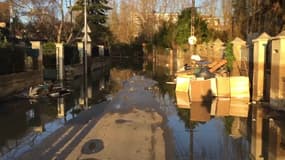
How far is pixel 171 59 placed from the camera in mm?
57531

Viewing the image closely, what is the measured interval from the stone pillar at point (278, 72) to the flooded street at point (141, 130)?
1.68 feet

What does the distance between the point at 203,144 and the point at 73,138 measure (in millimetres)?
3016

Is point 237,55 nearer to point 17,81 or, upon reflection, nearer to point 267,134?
point 17,81

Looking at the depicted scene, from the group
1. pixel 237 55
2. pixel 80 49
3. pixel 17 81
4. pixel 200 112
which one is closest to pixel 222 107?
pixel 200 112

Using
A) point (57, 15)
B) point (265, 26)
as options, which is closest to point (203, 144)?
point (265, 26)

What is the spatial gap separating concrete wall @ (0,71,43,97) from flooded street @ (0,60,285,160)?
1205 mm

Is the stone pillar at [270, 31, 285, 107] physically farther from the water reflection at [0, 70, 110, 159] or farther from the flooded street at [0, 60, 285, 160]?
the water reflection at [0, 70, 110, 159]

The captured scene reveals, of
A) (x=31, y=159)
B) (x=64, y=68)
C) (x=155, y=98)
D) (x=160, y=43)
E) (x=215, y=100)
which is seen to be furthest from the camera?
(x=160, y=43)

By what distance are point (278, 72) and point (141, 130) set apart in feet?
19.5

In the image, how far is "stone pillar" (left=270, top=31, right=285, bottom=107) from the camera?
616 inches

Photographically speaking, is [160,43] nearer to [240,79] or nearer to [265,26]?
[265,26]

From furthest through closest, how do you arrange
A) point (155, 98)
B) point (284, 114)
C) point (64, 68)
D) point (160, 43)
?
point (160, 43) < point (64, 68) < point (155, 98) < point (284, 114)

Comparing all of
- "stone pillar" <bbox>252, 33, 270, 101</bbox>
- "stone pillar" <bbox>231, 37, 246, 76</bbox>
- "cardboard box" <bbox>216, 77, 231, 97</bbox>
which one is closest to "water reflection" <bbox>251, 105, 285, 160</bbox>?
"stone pillar" <bbox>252, 33, 270, 101</bbox>

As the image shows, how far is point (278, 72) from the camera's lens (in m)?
15.9
